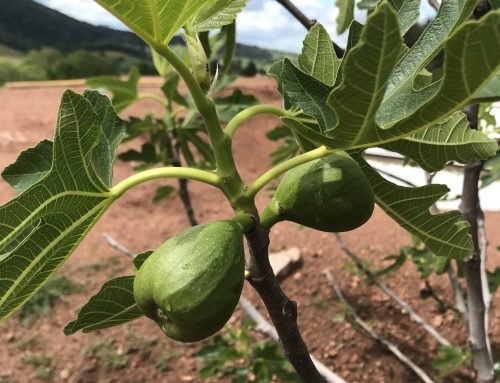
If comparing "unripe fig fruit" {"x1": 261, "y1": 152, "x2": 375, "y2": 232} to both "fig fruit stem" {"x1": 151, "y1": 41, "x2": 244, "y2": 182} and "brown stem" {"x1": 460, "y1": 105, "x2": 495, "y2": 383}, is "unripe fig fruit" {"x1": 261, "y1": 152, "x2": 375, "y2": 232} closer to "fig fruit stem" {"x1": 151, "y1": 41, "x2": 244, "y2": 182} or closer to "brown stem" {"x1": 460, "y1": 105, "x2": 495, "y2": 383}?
"fig fruit stem" {"x1": 151, "y1": 41, "x2": 244, "y2": 182}

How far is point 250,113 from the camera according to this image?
2.37 feet

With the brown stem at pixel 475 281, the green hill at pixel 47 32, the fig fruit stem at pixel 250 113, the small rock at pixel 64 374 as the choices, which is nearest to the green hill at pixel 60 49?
the green hill at pixel 47 32

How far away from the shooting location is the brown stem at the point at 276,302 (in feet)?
2.32

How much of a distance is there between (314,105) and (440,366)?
167 cm

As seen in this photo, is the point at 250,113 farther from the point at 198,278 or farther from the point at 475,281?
the point at 475,281

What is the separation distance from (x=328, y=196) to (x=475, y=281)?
846 millimetres

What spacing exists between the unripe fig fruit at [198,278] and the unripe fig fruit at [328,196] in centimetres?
9

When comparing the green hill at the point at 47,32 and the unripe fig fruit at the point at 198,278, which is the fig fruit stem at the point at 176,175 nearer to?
the unripe fig fruit at the point at 198,278

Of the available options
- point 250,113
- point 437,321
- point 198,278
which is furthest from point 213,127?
point 437,321

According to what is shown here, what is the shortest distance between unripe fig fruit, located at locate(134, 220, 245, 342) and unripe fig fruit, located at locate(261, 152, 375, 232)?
9cm

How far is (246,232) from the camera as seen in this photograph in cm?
69

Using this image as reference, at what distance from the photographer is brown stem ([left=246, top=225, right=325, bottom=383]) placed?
708 mm

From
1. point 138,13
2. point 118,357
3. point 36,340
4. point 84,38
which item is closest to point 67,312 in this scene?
point 36,340

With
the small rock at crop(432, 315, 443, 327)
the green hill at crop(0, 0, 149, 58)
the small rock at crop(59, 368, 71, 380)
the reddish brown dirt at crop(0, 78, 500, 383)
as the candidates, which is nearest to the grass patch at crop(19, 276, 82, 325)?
the reddish brown dirt at crop(0, 78, 500, 383)
